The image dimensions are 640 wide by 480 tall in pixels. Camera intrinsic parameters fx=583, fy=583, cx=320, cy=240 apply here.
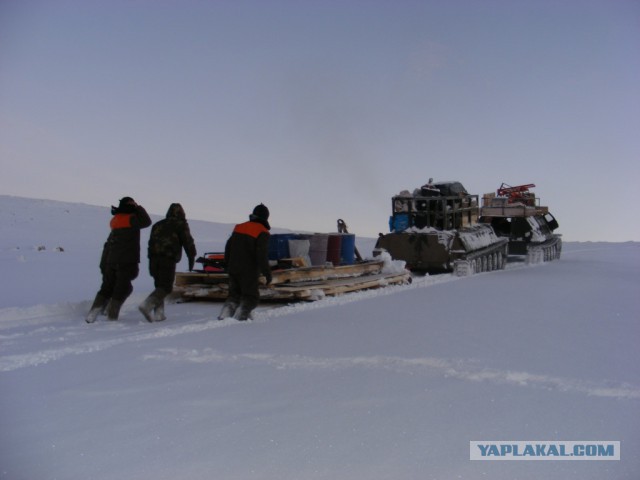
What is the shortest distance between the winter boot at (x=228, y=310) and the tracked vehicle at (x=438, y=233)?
318 inches

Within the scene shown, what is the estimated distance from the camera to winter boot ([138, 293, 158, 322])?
721cm

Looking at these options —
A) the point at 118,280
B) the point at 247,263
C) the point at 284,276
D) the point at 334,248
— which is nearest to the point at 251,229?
the point at 247,263

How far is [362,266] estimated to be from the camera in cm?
1150

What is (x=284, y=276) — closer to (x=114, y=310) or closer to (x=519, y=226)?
(x=114, y=310)

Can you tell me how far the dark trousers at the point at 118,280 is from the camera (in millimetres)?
7484

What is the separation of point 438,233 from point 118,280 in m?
9.25

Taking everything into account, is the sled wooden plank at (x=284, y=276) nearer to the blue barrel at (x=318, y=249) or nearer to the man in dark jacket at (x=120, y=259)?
the blue barrel at (x=318, y=249)

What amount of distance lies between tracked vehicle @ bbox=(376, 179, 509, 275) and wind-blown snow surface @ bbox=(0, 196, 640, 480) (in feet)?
22.7

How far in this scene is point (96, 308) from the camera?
24.5 ft

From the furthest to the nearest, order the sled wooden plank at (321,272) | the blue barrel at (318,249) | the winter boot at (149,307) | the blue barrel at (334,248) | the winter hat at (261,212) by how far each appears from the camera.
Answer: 1. the blue barrel at (334,248)
2. the blue barrel at (318,249)
3. the sled wooden plank at (321,272)
4. the winter hat at (261,212)
5. the winter boot at (149,307)

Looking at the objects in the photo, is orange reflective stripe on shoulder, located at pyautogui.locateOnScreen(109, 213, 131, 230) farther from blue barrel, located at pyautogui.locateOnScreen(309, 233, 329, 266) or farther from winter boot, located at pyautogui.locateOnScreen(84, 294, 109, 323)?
blue barrel, located at pyautogui.locateOnScreen(309, 233, 329, 266)

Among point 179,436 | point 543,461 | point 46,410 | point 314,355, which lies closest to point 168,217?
point 314,355

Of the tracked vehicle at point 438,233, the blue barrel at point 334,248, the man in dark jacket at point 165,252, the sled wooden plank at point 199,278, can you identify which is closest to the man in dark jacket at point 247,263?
the man in dark jacket at point 165,252

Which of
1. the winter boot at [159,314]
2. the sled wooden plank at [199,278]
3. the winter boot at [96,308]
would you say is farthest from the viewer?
the sled wooden plank at [199,278]
